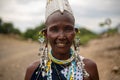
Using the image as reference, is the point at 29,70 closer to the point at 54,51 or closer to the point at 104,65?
the point at 54,51

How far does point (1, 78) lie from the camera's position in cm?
875

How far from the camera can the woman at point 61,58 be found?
3062 millimetres

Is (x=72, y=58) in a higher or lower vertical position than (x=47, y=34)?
lower

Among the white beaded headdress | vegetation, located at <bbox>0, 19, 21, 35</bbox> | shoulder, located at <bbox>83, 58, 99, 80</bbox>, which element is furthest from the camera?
vegetation, located at <bbox>0, 19, 21, 35</bbox>

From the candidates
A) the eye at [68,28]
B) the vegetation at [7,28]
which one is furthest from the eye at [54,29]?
the vegetation at [7,28]

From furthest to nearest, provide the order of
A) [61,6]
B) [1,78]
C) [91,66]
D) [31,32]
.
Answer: [31,32] < [1,78] < [91,66] < [61,6]

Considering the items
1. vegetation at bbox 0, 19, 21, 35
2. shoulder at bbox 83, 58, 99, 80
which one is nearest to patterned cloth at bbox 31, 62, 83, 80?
shoulder at bbox 83, 58, 99, 80

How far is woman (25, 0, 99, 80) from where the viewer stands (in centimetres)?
306

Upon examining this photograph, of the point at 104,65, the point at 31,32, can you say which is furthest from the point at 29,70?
the point at 31,32

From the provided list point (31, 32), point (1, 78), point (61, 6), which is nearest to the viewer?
point (61, 6)

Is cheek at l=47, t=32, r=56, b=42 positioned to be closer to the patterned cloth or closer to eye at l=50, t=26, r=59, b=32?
eye at l=50, t=26, r=59, b=32

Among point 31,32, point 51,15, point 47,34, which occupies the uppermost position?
point 51,15

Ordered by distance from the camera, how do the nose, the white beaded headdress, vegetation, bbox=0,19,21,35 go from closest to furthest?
the nose < the white beaded headdress < vegetation, bbox=0,19,21,35

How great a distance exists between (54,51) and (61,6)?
57cm
